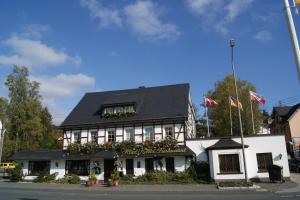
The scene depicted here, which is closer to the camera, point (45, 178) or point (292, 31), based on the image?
point (292, 31)

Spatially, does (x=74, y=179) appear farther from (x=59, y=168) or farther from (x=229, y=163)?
(x=229, y=163)

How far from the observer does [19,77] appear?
1989 inches

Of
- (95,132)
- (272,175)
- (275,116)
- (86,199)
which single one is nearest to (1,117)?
(95,132)

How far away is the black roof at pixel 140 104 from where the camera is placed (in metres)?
30.2

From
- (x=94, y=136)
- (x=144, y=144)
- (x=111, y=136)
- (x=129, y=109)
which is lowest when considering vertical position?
(x=144, y=144)

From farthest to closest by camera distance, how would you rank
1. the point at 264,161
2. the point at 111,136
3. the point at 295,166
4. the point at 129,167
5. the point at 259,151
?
1. the point at 295,166
2. the point at 111,136
3. the point at 129,167
4. the point at 259,151
5. the point at 264,161

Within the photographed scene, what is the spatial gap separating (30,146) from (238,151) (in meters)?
36.5

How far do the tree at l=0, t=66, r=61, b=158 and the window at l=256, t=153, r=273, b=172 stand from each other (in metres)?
36.0

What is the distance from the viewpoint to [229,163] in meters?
25.8

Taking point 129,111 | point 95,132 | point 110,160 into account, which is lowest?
point 110,160

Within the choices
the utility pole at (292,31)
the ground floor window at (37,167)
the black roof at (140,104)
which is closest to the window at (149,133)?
the black roof at (140,104)

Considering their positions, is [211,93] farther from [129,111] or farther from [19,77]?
[19,77]

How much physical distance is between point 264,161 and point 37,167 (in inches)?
922

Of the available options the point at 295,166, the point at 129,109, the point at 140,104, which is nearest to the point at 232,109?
the point at 295,166
